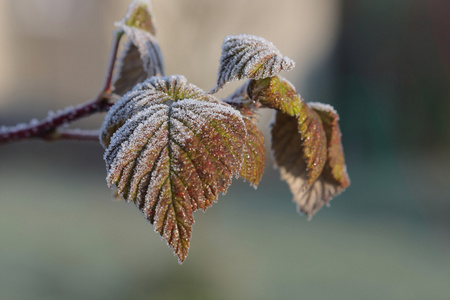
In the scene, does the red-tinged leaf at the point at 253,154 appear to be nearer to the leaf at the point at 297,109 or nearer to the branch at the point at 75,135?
the leaf at the point at 297,109

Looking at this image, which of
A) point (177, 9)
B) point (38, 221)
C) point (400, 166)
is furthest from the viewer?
point (400, 166)

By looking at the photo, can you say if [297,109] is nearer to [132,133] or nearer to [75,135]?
[132,133]

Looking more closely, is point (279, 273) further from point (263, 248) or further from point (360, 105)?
point (360, 105)

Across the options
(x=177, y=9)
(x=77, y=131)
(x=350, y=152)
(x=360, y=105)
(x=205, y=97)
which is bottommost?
(x=350, y=152)

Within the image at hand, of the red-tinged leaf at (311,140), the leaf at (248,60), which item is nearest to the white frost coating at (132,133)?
the leaf at (248,60)

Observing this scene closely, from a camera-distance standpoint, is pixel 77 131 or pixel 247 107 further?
pixel 77 131

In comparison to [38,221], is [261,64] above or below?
above

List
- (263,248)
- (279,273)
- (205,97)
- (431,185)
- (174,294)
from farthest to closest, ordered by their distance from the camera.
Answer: (431,185), (263,248), (279,273), (174,294), (205,97)

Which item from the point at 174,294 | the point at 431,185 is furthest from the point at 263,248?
the point at 431,185
